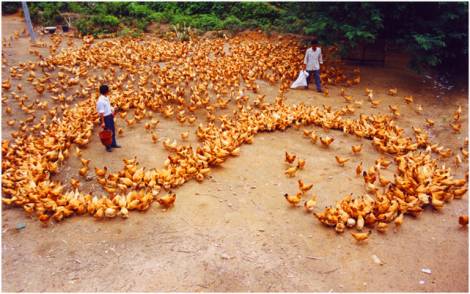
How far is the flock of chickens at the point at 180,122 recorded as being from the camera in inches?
183

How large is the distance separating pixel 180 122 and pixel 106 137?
6.00 ft

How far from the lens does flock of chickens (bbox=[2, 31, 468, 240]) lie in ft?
15.3

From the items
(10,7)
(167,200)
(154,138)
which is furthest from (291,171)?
(10,7)

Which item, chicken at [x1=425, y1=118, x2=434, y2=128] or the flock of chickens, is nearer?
the flock of chickens

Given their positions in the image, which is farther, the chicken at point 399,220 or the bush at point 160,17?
the bush at point 160,17

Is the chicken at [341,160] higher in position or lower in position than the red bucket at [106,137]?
lower

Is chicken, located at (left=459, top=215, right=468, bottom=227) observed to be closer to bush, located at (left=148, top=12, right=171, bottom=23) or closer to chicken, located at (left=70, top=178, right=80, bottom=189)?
chicken, located at (left=70, top=178, right=80, bottom=189)

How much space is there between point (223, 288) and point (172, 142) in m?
3.74

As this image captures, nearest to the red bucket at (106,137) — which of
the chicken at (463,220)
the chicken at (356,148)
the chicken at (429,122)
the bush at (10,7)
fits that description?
the chicken at (356,148)

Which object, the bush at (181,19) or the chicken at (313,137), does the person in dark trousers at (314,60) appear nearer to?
the chicken at (313,137)

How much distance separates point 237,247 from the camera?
13.2 feet

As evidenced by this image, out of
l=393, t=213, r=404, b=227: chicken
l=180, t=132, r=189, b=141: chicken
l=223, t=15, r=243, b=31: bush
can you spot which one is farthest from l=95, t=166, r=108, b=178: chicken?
l=223, t=15, r=243, b=31: bush

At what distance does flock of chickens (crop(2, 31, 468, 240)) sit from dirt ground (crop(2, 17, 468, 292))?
20cm

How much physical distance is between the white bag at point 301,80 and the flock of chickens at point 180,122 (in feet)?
0.93
